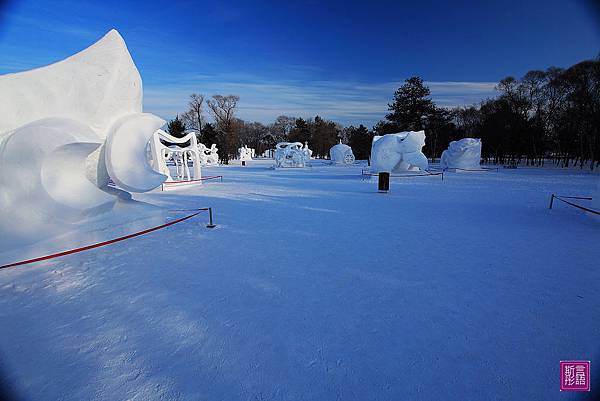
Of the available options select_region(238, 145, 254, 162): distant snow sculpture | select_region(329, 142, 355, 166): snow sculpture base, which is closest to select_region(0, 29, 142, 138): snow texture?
select_region(329, 142, 355, 166): snow sculpture base

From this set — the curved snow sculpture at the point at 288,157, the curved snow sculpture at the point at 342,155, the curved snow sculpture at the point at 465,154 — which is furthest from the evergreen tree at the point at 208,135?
the curved snow sculpture at the point at 465,154

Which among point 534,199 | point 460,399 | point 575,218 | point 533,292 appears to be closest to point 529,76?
point 534,199

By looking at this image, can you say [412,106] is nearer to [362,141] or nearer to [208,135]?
[362,141]

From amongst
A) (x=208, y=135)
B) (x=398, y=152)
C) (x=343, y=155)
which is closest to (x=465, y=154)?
(x=398, y=152)

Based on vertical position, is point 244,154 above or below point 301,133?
below

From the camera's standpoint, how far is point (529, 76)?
38.4 m

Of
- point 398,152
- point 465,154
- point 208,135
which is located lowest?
point 465,154

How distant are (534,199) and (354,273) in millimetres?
11067

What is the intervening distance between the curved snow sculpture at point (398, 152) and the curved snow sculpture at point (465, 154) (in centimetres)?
764

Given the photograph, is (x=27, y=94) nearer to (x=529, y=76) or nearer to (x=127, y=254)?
(x=127, y=254)

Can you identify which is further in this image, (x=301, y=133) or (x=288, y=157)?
(x=301, y=133)

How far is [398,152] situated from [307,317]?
21.0 meters

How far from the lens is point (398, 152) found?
74.7ft

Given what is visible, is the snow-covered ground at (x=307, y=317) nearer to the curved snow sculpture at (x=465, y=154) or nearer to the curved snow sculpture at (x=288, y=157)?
the curved snow sculpture at (x=465, y=154)
